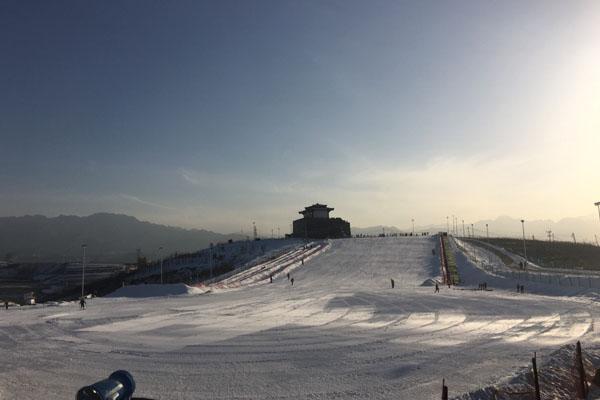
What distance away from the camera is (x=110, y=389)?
7816 millimetres

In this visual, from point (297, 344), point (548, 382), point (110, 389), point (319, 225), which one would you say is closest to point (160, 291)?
point (297, 344)

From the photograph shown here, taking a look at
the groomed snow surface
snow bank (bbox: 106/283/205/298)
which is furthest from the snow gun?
snow bank (bbox: 106/283/205/298)

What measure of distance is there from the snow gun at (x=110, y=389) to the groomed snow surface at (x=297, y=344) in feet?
13.8

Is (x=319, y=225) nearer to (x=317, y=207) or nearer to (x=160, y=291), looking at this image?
(x=317, y=207)

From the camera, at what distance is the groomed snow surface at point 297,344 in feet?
42.4

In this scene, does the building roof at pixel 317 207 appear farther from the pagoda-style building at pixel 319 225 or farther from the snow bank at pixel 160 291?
the snow bank at pixel 160 291

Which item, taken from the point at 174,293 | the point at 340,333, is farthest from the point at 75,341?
the point at 174,293

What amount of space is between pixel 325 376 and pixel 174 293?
3672 centimetres

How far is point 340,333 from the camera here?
2080cm

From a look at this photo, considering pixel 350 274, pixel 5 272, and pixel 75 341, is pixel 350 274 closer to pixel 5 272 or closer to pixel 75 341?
pixel 75 341

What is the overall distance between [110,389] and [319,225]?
101350 mm

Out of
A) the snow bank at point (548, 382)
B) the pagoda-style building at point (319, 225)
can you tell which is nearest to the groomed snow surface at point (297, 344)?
the snow bank at point (548, 382)

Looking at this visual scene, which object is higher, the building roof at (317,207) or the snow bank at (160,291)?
the building roof at (317,207)

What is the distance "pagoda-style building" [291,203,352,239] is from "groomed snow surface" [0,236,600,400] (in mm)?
67924
